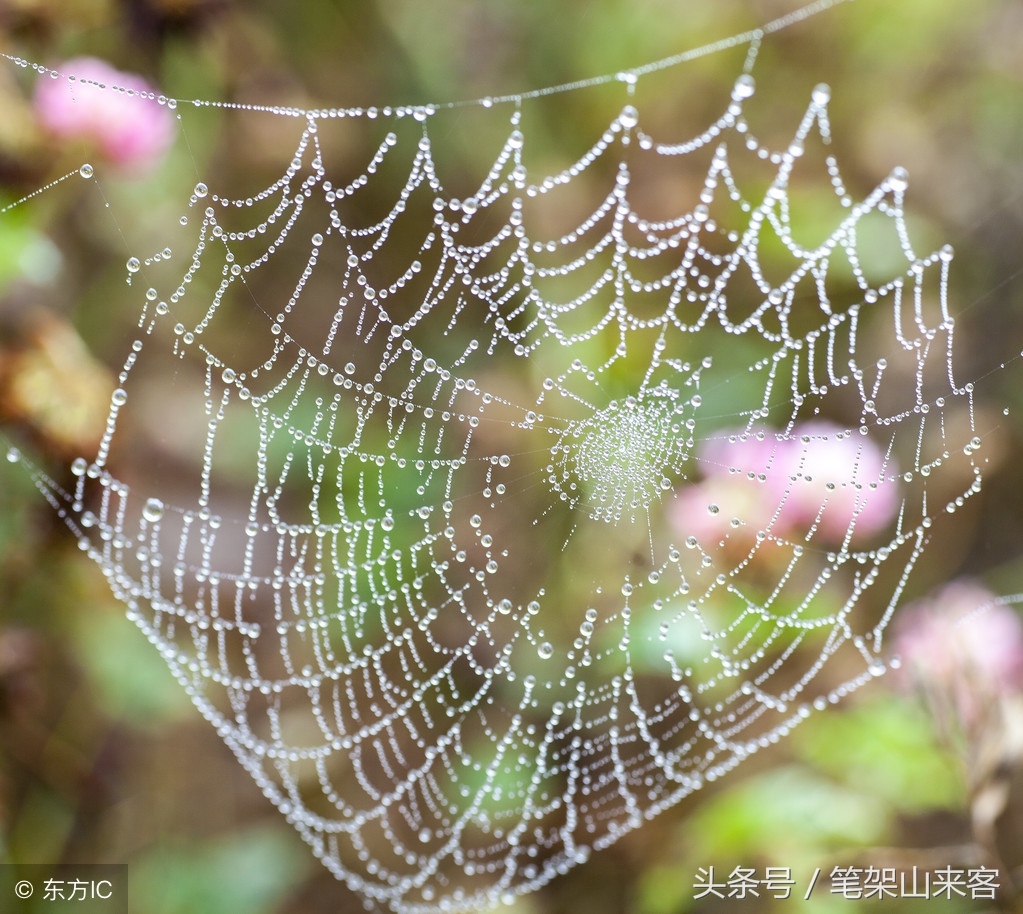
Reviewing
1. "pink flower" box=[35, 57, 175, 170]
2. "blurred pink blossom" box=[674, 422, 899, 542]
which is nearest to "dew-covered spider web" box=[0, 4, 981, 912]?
"blurred pink blossom" box=[674, 422, 899, 542]

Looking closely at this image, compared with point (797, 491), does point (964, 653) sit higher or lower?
lower

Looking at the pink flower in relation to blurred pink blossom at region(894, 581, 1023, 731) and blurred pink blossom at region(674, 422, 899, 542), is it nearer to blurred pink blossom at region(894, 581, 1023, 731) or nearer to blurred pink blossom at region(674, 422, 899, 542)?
blurred pink blossom at region(674, 422, 899, 542)

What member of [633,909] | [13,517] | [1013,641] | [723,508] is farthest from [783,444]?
[13,517]

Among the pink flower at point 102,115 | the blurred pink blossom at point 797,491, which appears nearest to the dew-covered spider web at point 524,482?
the blurred pink blossom at point 797,491

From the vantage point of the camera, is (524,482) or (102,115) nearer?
(102,115)

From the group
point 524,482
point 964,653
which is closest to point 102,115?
point 524,482

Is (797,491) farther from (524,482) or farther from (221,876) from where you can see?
(221,876)

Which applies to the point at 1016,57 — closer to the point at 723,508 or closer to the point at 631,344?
the point at 631,344
